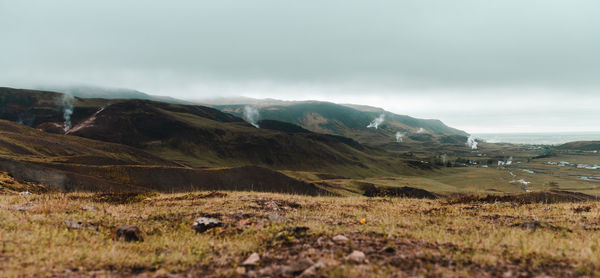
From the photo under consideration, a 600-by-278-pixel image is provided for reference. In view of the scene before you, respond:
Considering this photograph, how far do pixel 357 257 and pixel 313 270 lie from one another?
4.37 ft

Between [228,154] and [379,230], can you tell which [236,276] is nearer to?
[379,230]

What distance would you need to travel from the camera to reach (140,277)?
6.37 metres

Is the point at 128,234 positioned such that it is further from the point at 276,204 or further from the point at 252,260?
the point at 276,204

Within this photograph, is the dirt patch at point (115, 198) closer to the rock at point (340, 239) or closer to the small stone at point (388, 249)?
the rock at point (340, 239)

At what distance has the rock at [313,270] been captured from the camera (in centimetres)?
613

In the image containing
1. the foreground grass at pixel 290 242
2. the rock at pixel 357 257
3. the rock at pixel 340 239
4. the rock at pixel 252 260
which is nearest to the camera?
the foreground grass at pixel 290 242

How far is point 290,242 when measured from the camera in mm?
8555

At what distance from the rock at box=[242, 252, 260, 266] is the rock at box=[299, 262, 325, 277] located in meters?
1.46

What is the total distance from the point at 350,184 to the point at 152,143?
485ft

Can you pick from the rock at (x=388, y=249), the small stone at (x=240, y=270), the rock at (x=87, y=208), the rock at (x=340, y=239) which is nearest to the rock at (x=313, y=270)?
the small stone at (x=240, y=270)

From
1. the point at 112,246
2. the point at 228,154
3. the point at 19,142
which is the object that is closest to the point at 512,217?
the point at 112,246

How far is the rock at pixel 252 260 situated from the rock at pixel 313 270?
1458 millimetres

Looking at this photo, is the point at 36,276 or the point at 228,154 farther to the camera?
the point at 228,154

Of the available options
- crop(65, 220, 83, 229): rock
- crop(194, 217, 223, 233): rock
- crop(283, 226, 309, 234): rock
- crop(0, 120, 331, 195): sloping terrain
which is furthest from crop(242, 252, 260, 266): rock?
crop(0, 120, 331, 195): sloping terrain
